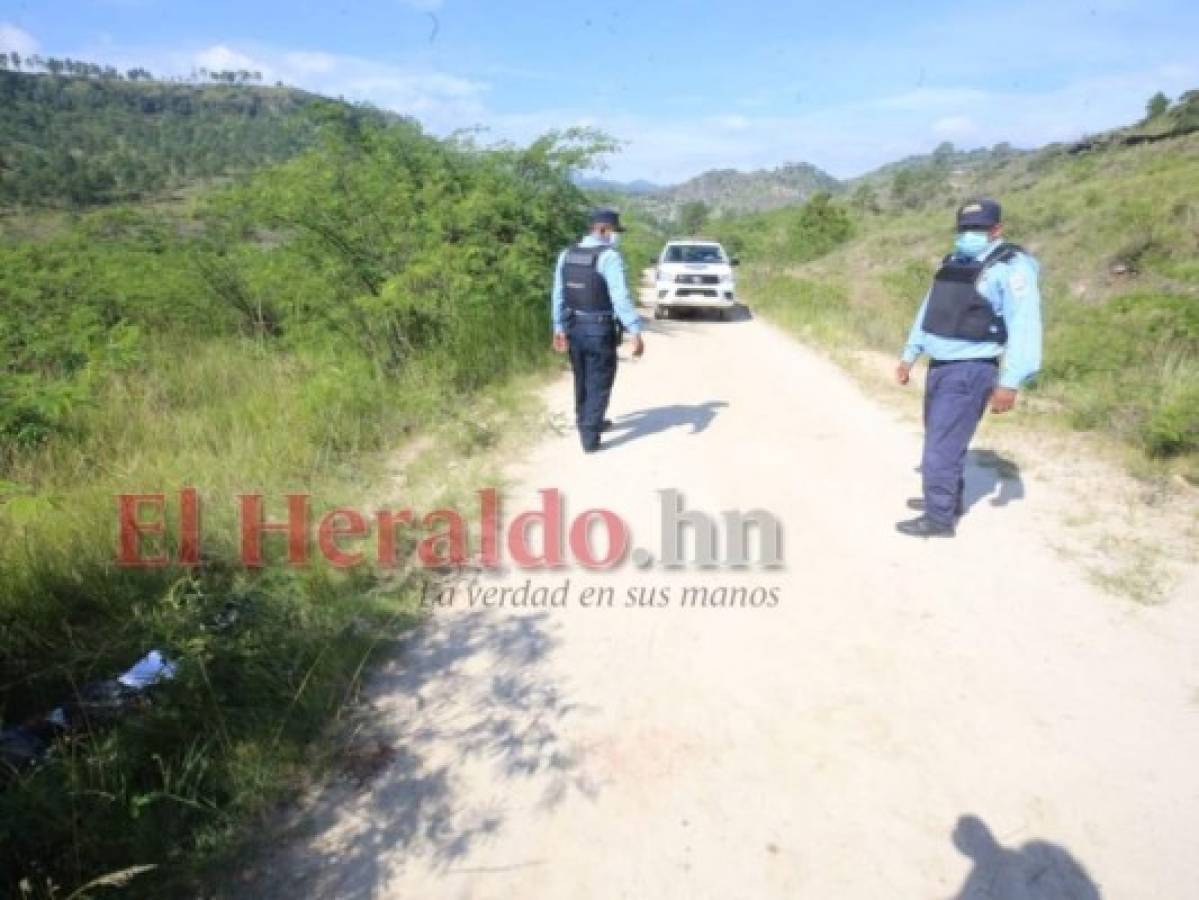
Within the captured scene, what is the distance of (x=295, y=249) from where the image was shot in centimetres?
728

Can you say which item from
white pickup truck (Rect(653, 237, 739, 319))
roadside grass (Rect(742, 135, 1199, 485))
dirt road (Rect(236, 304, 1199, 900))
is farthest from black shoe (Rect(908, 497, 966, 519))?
white pickup truck (Rect(653, 237, 739, 319))

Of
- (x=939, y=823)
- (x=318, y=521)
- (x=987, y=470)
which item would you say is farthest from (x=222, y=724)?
(x=987, y=470)

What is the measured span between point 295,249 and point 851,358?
6941 mm

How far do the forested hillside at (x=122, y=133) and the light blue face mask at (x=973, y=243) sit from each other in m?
7.82

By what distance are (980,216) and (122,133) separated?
135m

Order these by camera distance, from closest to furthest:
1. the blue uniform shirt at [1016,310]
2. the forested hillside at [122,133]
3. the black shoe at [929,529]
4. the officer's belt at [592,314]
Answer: the blue uniform shirt at [1016,310]
the black shoe at [929,529]
the officer's belt at [592,314]
the forested hillside at [122,133]

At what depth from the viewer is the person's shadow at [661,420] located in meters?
6.09

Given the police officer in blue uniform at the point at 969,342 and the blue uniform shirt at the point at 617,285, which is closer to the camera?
the police officer in blue uniform at the point at 969,342

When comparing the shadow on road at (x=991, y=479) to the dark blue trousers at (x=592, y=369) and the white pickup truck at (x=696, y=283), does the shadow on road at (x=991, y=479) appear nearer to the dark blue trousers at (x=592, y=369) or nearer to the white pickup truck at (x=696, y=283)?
the dark blue trousers at (x=592, y=369)

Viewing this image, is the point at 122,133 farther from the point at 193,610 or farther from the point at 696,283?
the point at 193,610

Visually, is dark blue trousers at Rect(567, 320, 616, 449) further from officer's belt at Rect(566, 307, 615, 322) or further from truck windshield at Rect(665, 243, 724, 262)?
truck windshield at Rect(665, 243, 724, 262)

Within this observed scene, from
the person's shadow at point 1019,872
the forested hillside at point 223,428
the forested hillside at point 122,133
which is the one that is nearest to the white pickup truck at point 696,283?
the forested hillside at point 223,428

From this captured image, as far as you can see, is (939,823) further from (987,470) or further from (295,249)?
(295,249)

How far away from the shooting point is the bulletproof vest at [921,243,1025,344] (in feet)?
12.1
